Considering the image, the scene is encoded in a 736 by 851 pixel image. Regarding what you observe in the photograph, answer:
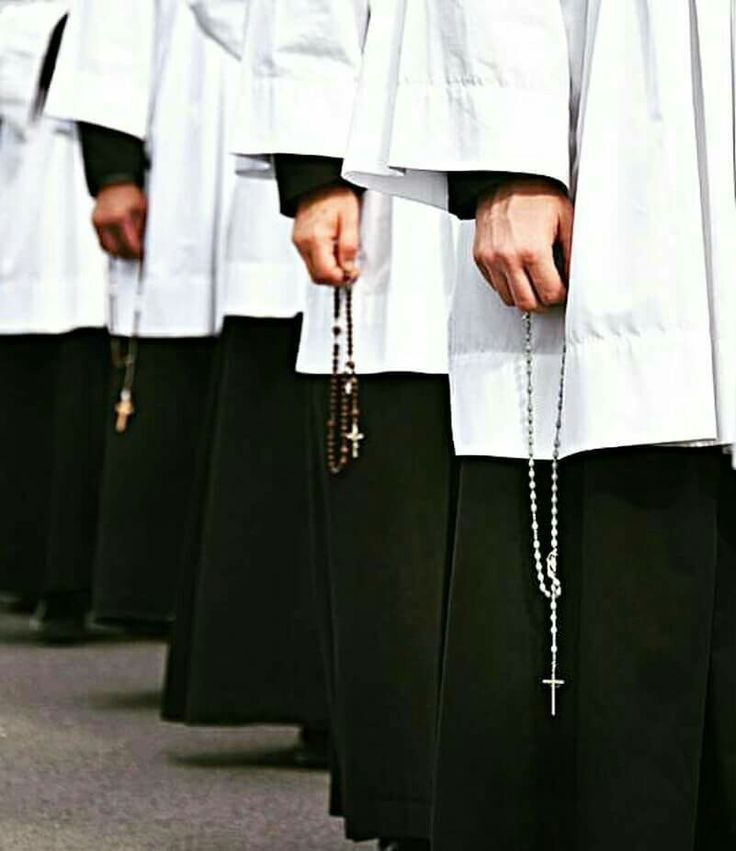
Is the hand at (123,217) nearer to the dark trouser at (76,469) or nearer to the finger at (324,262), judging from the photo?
the dark trouser at (76,469)

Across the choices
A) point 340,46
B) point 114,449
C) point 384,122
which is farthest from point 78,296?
point 384,122

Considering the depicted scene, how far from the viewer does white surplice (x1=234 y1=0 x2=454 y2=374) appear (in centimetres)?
272

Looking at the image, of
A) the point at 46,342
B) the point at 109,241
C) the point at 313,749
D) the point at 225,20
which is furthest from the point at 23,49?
the point at 313,749

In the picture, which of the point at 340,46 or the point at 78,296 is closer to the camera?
the point at 340,46

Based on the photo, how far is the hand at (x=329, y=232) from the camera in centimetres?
273

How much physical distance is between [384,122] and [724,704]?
57cm

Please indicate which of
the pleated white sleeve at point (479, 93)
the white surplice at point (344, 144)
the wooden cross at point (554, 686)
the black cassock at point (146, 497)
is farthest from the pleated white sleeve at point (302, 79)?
the black cassock at point (146, 497)

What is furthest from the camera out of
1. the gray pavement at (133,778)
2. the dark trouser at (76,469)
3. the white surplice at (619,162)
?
the dark trouser at (76,469)

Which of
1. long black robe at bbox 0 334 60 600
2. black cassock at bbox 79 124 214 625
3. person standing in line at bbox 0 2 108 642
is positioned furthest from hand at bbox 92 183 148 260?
long black robe at bbox 0 334 60 600

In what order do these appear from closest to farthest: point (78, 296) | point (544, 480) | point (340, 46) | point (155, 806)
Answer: point (544, 480) < point (340, 46) < point (155, 806) < point (78, 296)

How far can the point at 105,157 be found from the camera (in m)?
4.17

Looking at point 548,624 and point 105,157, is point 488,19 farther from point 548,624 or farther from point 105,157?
point 105,157

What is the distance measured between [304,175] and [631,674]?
0.91m

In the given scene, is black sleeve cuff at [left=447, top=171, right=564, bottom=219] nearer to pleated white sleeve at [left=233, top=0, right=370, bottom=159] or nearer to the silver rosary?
the silver rosary
